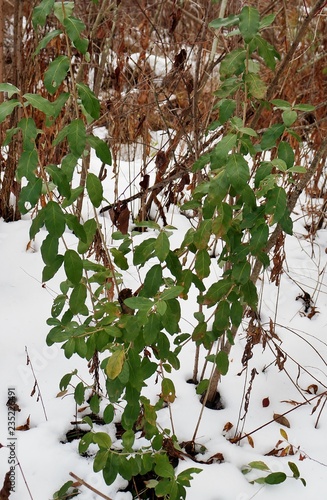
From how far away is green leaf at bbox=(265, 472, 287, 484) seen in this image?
1396mm

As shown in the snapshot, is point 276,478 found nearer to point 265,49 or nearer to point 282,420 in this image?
point 282,420

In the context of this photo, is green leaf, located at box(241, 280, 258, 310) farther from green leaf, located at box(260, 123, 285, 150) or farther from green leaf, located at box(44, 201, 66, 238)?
green leaf, located at box(44, 201, 66, 238)

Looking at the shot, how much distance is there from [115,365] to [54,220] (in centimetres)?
35

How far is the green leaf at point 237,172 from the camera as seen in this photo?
1.06m

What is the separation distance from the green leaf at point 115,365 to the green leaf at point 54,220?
30cm

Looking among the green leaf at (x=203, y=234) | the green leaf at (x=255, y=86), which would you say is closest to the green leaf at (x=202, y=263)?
the green leaf at (x=203, y=234)

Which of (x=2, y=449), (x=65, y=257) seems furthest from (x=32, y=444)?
(x=65, y=257)

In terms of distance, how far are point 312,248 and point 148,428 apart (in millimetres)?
1429

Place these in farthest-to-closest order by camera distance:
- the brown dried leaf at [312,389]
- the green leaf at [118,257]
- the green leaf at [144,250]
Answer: the brown dried leaf at [312,389] < the green leaf at [118,257] < the green leaf at [144,250]

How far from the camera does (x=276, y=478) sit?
1399 mm

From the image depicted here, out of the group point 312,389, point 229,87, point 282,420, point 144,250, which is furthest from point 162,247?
point 312,389

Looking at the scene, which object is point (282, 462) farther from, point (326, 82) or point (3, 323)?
point (326, 82)

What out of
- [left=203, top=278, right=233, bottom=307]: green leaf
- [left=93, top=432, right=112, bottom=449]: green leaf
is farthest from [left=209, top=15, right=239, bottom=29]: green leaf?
[left=93, top=432, right=112, bottom=449]: green leaf

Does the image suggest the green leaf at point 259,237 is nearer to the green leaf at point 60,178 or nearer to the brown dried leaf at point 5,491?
the green leaf at point 60,178
